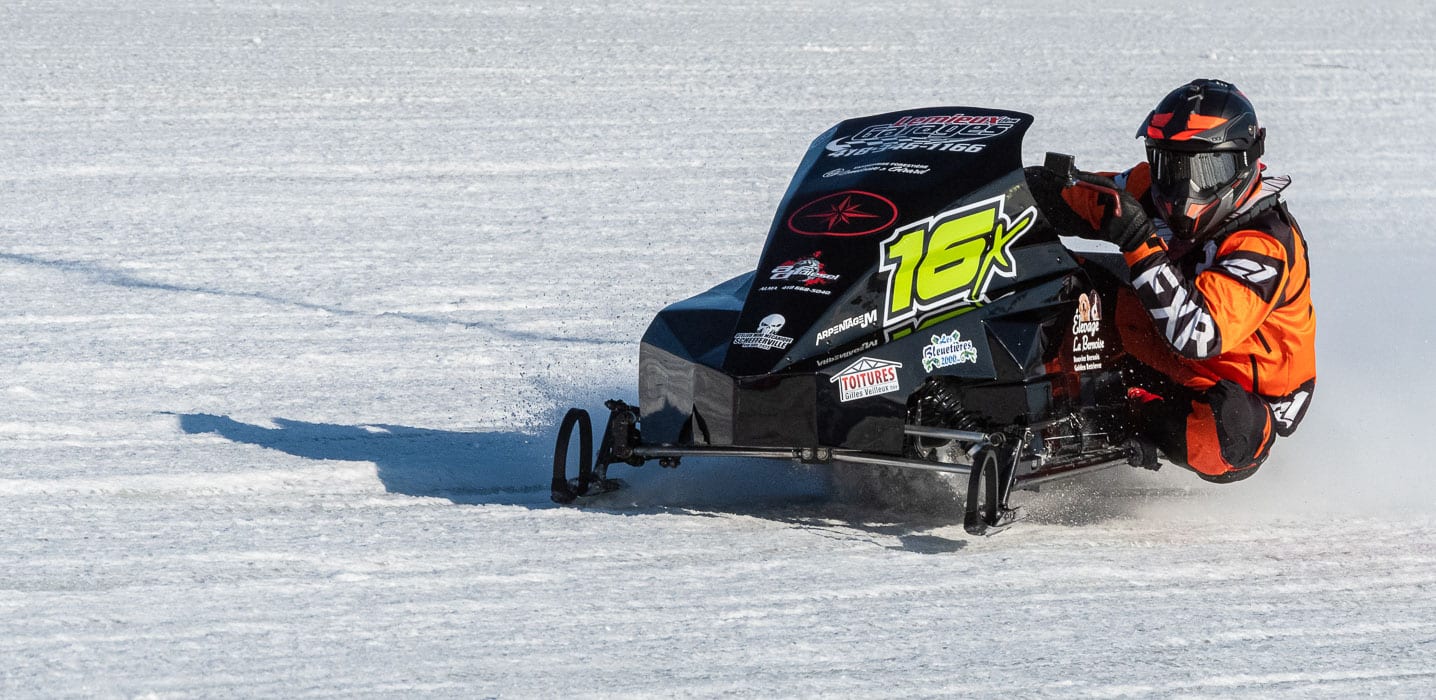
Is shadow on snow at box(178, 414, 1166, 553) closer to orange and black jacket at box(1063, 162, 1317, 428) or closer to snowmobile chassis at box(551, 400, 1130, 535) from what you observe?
snowmobile chassis at box(551, 400, 1130, 535)

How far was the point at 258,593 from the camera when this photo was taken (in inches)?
178

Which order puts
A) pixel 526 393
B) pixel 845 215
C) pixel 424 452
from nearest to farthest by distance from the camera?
pixel 845 215
pixel 424 452
pixel 526 393

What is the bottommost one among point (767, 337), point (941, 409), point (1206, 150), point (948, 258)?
point (941, 409)

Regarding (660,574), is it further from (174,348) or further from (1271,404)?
(174,348)

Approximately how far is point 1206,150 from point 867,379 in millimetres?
1364

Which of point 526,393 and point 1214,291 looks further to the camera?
point 526,393

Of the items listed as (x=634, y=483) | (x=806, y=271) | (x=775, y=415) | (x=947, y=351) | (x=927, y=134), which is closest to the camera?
(x=775, y=415)

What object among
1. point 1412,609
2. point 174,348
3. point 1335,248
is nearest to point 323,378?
point 174,348

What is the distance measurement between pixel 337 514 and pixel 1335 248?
735cm

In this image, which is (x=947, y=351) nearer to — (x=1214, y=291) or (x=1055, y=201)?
(x=1055, y=201)

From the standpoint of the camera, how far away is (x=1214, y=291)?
5.18 m

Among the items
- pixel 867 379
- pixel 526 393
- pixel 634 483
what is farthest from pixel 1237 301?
pixel 526 393

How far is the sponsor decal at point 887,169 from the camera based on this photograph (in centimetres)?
530

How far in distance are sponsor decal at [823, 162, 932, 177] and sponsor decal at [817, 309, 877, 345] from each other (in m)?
0.59
